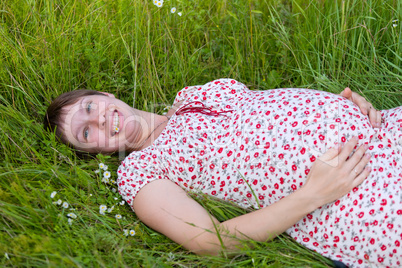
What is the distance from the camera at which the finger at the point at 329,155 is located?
2115 millimetres

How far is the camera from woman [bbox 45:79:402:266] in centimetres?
206

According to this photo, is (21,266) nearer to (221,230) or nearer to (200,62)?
(221,230)

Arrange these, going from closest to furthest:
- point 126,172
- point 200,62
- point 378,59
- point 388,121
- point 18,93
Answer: point 388,121 < point 126,172 < point 18,93 < point 378,59 < point 200,62

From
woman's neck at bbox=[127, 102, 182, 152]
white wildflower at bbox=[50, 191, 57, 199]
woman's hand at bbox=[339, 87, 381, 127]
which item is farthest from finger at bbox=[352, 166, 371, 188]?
white wildflower at bbox=[50, 191, 57, 199]

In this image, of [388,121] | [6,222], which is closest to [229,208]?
[388,121]

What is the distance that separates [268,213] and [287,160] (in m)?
0.28

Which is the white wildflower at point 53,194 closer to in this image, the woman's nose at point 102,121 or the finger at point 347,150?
the woman's nose at point 102,121

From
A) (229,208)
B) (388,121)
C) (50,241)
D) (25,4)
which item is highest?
(25,4)

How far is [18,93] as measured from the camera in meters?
2.95

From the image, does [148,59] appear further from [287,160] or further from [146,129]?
[287,160]

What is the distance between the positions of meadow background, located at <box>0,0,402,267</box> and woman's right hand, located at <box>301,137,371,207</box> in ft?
1.72

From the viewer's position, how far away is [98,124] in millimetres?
A: 2584

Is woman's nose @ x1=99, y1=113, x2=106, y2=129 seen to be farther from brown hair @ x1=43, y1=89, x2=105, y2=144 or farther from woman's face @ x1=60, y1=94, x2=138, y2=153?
brown hair @ x1=43, y1=89, x2=105, y2=144

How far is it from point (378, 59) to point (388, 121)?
1035 millimetres
